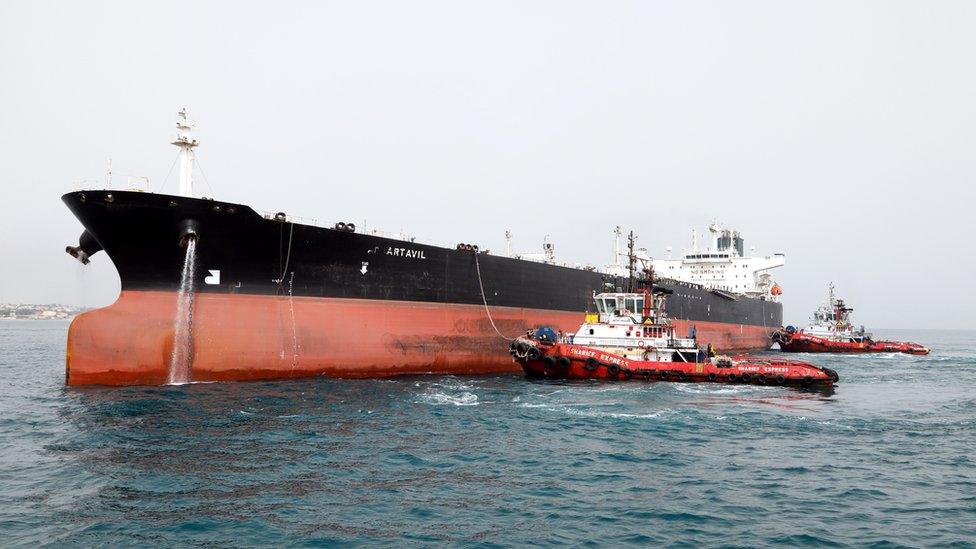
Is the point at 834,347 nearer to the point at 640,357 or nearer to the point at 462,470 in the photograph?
the point at 640,357

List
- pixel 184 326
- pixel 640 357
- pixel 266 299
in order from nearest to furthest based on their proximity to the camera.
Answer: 1. pixel 184 326
2. pixel 266 299
3. pixel 640 357

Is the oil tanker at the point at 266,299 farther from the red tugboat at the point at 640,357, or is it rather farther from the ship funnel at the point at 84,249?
the red tugboat at the point at 640,357

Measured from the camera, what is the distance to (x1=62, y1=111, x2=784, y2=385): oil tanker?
1930 centimetres

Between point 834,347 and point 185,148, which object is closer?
point 185,148

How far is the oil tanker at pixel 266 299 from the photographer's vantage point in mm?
19297

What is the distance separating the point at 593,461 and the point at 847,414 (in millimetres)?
11165

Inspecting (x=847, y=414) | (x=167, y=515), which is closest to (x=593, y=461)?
(x=167, y=515)

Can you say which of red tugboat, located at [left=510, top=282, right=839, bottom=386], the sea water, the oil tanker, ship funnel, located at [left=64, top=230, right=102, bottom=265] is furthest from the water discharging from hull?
red tugboat, located at [left=510, top=282, right=839, bottom=386]

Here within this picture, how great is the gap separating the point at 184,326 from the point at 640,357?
17.8 meters

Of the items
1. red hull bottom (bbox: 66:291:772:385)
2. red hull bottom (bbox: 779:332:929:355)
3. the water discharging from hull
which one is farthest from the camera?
red hull bottom (bbox: 779:332:929:355)

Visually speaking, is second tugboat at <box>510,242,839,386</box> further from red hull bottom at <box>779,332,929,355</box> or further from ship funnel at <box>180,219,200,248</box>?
red hull bottom at <box>779,332,929,355</box>

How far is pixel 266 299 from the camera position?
70.2 ft

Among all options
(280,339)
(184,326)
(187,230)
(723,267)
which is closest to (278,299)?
(280,339)

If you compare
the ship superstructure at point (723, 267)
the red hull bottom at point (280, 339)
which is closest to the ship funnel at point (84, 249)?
the red hull bottom at point (280, 339)
